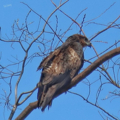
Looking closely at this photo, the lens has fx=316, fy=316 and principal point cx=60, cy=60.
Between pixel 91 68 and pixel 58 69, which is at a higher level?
pixel 58 69

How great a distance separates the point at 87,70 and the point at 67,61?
1075 mm

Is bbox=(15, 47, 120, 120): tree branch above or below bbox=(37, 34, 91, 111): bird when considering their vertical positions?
below

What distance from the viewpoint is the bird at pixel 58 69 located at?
174 inches

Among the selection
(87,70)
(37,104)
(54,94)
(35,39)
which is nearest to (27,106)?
(37,104)

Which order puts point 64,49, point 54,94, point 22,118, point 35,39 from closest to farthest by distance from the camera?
point 22,118
point 54,94
point 35,39
point 64,49

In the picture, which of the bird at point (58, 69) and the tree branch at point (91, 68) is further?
the bird at point (58, 69)

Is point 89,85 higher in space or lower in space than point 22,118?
higher

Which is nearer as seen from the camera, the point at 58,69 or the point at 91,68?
the point at 91,68

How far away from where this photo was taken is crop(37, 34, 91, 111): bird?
14.5ft

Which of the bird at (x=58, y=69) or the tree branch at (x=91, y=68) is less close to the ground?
the bird at (x=58, y=69)

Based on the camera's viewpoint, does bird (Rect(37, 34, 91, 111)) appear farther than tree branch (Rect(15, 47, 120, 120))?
Yes

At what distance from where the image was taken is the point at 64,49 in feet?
17.5

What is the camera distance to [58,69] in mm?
4938

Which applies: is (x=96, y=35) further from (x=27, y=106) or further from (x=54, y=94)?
(x=27, y=106)
